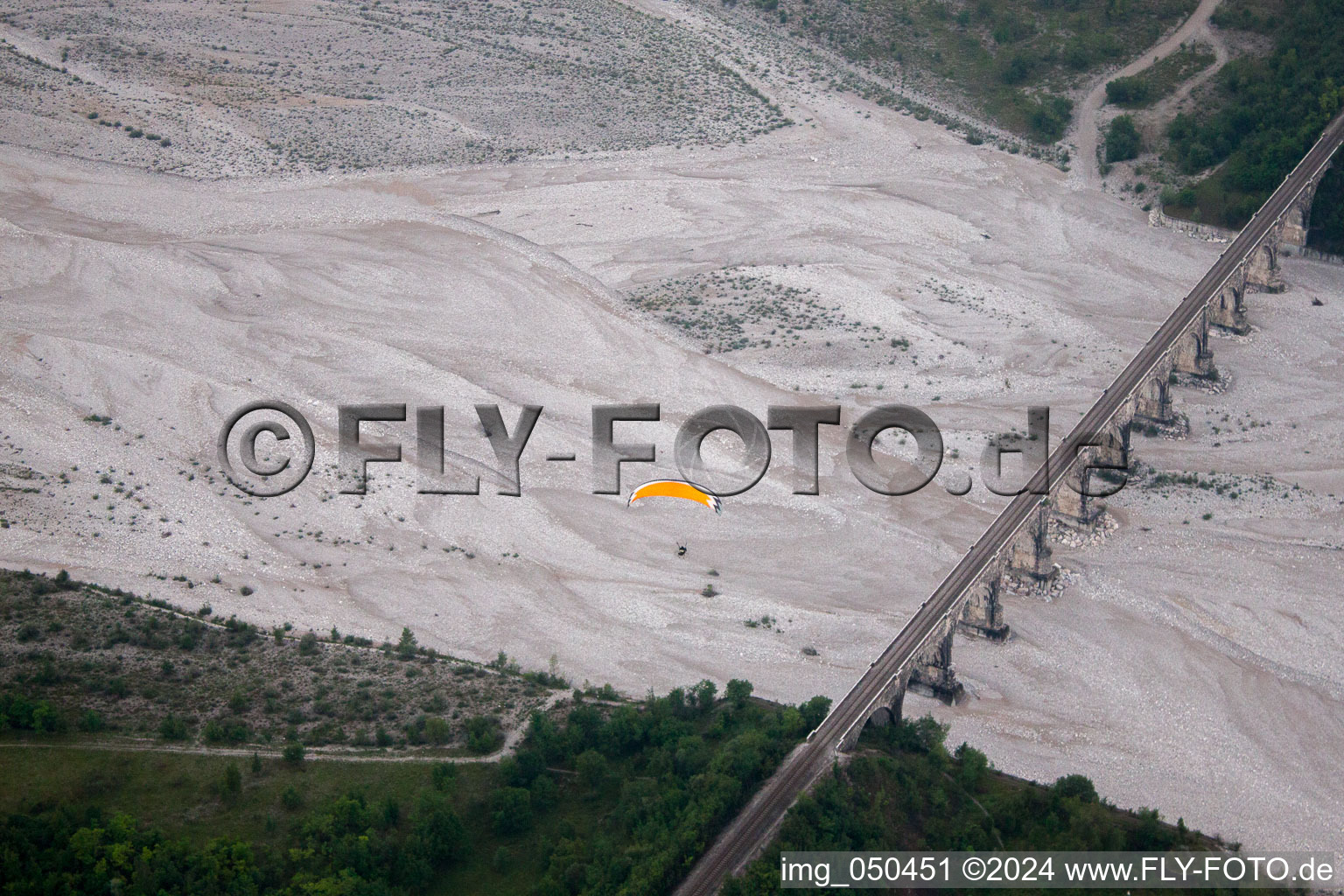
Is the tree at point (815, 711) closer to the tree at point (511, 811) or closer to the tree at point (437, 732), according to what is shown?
the tree at point (511, 811)

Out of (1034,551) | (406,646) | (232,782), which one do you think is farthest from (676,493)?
(232,782)

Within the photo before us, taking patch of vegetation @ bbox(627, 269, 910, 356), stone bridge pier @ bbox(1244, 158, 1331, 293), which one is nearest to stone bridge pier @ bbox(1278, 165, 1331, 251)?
stone bridge pier @ bbox(1244, 158, 1331, 293)

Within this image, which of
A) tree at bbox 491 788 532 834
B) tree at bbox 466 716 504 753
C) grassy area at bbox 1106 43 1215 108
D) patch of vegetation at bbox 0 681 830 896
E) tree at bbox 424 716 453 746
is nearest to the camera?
patch of vegetation at bbox 0 681 830 896

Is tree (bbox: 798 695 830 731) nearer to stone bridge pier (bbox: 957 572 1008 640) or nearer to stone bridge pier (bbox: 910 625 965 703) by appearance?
stone bridge pier (bbox: 910 625 965 703)

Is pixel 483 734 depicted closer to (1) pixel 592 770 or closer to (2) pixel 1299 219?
(1) pixel 592 770

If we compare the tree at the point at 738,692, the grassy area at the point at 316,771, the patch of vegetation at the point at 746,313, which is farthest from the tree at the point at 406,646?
the patch of vegetation at the point at 746,313

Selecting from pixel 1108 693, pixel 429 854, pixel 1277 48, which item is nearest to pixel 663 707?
pixel 429 854
